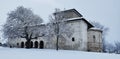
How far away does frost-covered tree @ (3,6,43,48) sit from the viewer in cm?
4257

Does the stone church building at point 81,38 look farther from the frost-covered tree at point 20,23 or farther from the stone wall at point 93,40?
the frost-covered tree at point 20,23

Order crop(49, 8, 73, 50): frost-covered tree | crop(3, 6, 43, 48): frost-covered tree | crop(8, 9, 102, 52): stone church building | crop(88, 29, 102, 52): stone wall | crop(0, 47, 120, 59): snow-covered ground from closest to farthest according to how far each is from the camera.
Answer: crop(0, 47, 120, 59): snow-covered ground, crop(49, 8, 73, 50): frost-covered tree, crop(3, 6, 43, 48): frost-covered tree, crop(8, 9, 102, 52): stone church building, crop(88, 29, 102, 52): stone wall

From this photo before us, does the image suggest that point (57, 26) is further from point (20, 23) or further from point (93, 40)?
point (93, 40)

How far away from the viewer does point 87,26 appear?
4856 cm

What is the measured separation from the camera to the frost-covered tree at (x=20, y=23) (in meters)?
42.6

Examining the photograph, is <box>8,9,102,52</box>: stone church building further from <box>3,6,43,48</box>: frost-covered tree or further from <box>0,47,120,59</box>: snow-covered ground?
<box>0,47,120,59</box>: snow-covered ground

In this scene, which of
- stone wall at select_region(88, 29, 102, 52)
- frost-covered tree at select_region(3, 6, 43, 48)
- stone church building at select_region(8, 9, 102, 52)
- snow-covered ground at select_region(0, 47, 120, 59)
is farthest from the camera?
stone wall at select_region(88, 29, 102, 52)

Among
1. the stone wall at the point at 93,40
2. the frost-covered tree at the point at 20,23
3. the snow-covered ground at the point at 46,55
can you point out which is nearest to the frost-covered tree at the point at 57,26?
the frost-covered tree at the point at 20,23

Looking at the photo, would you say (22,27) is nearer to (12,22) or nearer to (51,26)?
(12,22)

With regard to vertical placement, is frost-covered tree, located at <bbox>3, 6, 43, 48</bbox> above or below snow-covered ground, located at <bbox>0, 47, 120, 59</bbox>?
above

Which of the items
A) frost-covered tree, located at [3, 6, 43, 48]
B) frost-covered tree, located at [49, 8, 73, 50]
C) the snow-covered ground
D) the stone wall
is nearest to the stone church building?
the stone wall

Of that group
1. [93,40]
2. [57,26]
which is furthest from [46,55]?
[93,40]

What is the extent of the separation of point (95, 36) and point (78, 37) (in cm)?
444

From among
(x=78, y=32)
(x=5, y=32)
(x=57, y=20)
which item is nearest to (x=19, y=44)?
(x=5, y=32)
